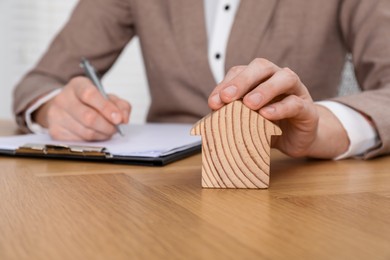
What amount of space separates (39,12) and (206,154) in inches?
107

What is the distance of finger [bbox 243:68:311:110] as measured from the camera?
0.54 m

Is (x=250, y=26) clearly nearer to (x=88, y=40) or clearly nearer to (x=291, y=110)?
(x=88, y=40)

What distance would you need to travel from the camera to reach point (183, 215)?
0.45 m

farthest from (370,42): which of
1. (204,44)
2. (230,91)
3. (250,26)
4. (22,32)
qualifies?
(22,32)

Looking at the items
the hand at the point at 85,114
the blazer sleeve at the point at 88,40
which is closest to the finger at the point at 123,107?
the hand at the point at 85,114

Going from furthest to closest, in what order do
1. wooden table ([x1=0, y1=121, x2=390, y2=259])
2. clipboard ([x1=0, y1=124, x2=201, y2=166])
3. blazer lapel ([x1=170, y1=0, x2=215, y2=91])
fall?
1. blazer lapel ([x1=170, y1=0, x2=215, y2=91])
2. clipboard ([x1=0, y1=124, x2=201, y2=166])
3. wooden table ([x1=0, y1=121, x2=390, y2=259])

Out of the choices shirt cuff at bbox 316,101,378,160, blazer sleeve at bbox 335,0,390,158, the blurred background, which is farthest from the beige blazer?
the blurred background

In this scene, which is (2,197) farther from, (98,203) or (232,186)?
(232,186)

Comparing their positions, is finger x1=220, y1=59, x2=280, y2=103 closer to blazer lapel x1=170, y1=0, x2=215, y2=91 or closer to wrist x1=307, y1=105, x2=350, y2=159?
wrist x1=307, y1=105, x2=350, y2=159

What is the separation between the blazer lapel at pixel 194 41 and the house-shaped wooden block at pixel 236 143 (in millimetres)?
→ 628

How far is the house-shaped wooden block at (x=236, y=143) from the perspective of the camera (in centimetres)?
54

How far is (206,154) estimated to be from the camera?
55cm

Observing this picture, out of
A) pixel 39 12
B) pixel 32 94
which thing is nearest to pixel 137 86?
pixel 39 12

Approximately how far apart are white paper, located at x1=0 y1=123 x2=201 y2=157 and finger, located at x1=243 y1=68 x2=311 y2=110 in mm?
197
